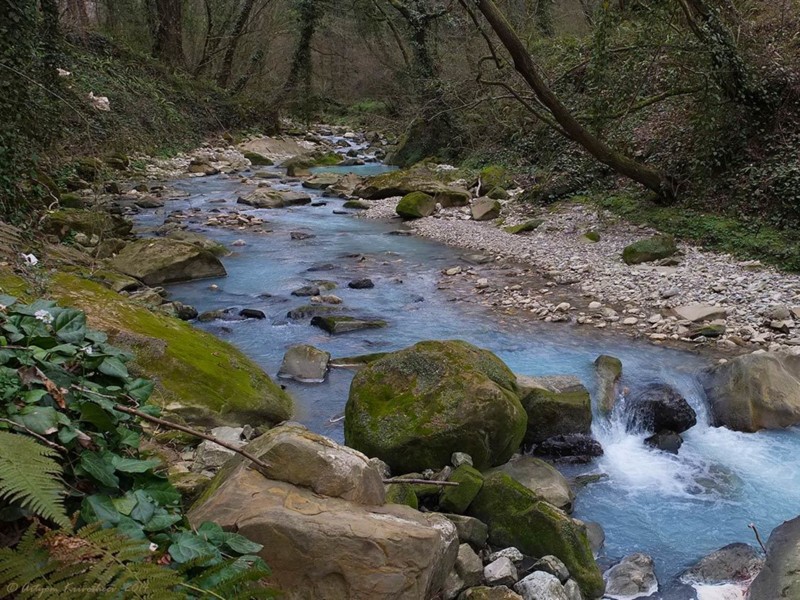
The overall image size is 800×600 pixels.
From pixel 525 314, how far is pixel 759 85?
5755mm

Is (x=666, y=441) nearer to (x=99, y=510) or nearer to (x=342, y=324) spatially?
(x=342, y=324)

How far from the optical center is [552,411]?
5562mm

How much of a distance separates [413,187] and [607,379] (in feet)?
34.4

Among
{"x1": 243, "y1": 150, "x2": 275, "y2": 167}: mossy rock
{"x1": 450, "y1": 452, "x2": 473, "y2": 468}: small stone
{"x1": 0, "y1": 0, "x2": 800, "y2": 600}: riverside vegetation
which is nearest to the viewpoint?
{"x1": 0, "y1": 0, "x2": 800, "y2": 600}: riverside vegetation

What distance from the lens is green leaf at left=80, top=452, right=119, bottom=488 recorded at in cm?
213

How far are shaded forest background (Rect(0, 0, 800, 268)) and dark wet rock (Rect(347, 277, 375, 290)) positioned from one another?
3997 millimetres

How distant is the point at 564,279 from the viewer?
966 cm

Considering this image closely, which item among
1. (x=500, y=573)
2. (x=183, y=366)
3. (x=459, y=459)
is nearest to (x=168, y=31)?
(x=183, y=366)

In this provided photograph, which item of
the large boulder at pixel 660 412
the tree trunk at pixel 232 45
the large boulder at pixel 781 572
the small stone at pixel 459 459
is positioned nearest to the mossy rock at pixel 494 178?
the large boulder at pixel 660 412

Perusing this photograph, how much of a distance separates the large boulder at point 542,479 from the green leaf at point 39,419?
330cm

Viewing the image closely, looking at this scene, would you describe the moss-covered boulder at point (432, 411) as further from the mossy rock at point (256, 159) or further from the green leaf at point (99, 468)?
the mossy rock at point (256, 159)

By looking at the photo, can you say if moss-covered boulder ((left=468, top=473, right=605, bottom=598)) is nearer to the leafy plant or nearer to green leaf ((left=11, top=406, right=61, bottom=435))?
the leafy plant

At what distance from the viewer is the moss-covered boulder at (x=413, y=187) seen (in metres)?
15.2

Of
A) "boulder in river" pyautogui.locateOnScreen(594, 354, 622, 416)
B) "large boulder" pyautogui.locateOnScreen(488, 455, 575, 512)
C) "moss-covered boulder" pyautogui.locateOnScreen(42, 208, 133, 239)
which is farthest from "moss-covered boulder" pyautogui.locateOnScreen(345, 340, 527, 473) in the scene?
"moss-covered boulder" pyautogui.locateOnScreen(42, 208, 133, 239)
